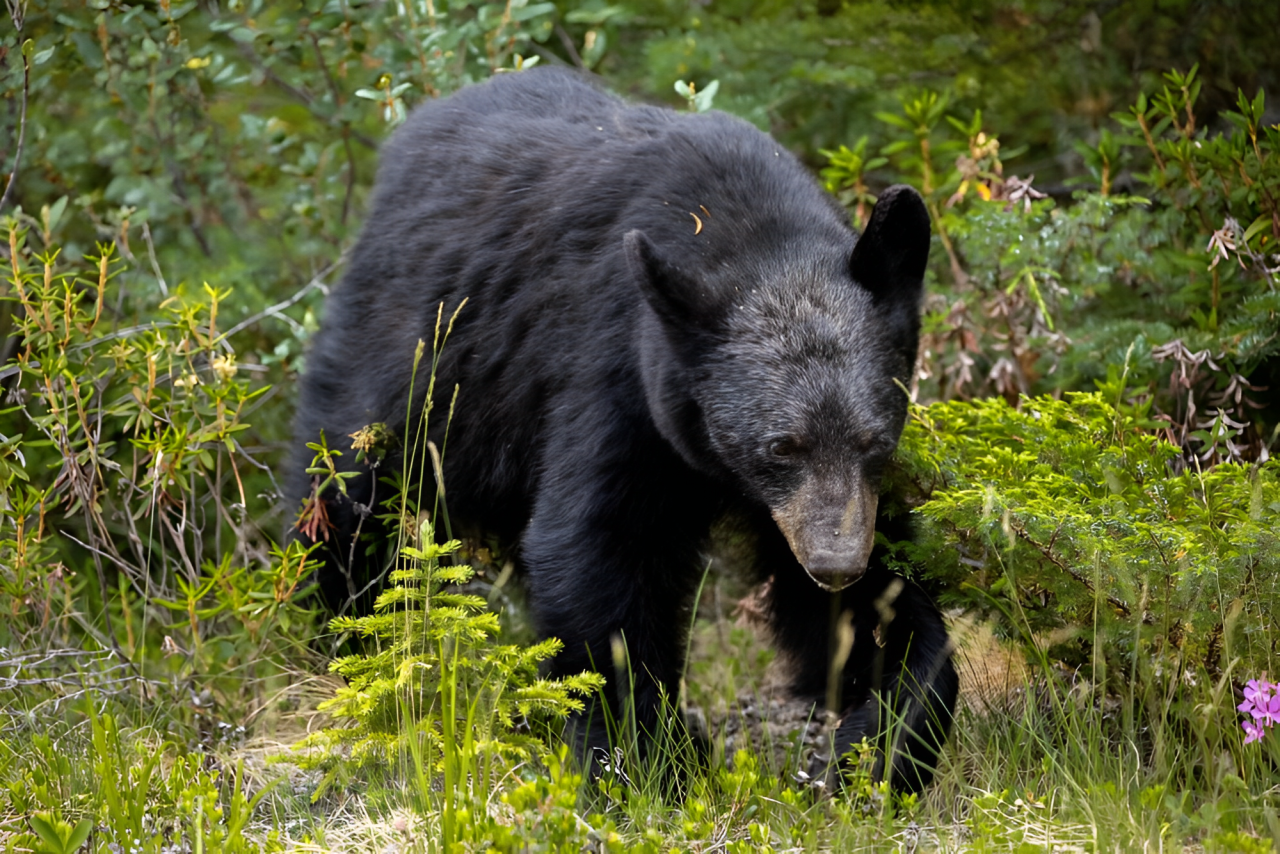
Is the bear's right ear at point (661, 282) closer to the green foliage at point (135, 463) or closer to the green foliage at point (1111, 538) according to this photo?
the green foliage at point (1111, 538)

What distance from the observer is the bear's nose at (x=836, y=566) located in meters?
3.15

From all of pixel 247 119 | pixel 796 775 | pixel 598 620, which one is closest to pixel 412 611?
pixel 598 620

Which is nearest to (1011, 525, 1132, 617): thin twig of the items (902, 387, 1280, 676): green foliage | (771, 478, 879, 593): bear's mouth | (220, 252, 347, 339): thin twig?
(902, 387, 1280, 676): green foliage

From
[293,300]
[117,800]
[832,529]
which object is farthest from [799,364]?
[293,300]

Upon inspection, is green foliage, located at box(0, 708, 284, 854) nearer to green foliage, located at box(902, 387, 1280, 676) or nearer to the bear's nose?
the bear's nose

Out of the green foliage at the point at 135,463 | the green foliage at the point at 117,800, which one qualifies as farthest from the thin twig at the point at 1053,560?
the green foliage at the point at 135,463

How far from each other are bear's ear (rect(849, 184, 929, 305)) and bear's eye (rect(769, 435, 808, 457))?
51cm

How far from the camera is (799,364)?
3377mm

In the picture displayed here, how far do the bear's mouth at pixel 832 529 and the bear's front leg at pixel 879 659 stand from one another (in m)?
0.33

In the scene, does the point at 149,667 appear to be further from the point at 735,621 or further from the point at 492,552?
the point at 735,621

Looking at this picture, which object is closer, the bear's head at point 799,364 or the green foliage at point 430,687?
the green foliage at point 430,687

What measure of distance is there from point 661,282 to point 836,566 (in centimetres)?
87

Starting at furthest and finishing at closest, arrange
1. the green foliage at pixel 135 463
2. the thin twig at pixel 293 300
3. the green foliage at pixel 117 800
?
the thin twig at pixel 293 300 → the green foliage at pixel 135 463 → the green foliage at pixel 117 800

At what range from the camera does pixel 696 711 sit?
453 centimetres
